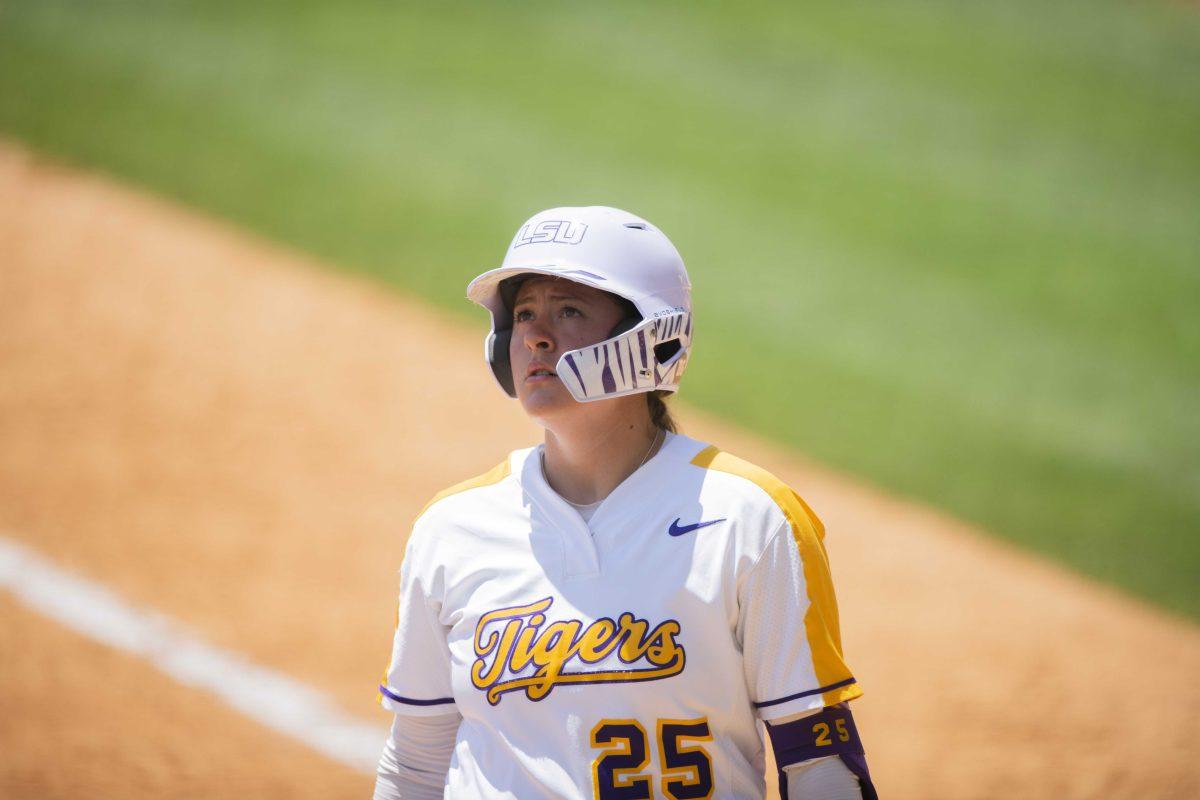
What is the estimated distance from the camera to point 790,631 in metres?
2.16

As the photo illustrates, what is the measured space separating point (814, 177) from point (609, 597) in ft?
23.0

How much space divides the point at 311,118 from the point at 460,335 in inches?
107

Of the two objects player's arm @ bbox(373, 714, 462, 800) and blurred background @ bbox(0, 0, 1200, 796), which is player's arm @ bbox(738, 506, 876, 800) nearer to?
player's arm @ bbox(373, 714, 462, 800)

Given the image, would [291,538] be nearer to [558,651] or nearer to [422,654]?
[422,654]

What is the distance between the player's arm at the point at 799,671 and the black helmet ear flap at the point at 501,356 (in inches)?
32.4

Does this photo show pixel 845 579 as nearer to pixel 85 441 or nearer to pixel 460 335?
pixel 460 335

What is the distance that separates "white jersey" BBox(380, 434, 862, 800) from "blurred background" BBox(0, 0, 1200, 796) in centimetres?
417

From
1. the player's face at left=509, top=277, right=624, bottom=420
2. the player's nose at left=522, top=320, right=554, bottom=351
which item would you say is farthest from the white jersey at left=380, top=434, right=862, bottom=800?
the player's nose at left=522, top=320, right=554, bottom=351

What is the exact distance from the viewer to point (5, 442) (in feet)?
19.6

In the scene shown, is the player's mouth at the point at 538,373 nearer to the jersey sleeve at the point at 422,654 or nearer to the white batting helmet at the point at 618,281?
the white batting helmet at the point at 618,281

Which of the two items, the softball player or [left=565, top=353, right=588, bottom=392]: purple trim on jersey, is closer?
the softball player

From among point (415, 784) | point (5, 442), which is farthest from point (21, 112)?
point (415, 784)

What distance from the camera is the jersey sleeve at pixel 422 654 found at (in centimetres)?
242

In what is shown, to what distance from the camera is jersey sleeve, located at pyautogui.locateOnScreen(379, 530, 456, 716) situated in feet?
7.94
